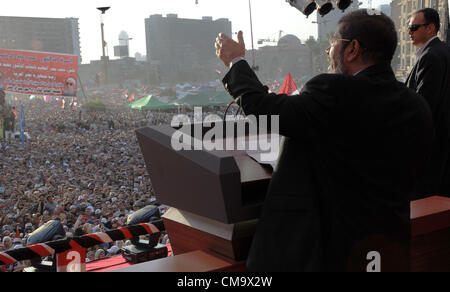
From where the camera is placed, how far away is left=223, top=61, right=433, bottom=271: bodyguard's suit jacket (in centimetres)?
84

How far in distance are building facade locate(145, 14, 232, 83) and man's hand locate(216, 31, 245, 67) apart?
207 feet

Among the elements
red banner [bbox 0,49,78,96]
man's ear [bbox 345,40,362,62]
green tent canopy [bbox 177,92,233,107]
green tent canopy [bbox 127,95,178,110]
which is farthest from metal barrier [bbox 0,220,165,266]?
green tent canopy [bbox 177,92,233,107]

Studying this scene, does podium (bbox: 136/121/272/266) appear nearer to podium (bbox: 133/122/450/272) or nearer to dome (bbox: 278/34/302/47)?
podium (bbox: 133/122/450/272)

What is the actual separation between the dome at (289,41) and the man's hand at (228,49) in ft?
180

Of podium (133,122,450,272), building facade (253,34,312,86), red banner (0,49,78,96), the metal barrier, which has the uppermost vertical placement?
building facade (253,34,312,86)

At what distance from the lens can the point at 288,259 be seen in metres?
0.86

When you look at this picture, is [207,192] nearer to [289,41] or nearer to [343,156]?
[343,156]

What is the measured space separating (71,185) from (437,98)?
7.34m

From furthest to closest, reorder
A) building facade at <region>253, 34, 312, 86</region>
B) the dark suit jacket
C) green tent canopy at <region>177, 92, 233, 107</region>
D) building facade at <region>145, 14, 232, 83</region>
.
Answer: building facade at <region>145, 14, 232, 83</region> → building facade at <region>253, 34, 312, 86</region> → green tent canopy at <region>177, 92, 233, 107</region> → the dark suit jacket

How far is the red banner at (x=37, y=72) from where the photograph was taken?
48.0 ft

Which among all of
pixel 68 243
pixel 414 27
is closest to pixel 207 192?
pixel 68 243

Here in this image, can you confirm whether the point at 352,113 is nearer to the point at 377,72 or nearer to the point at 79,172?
the point at 377,72
